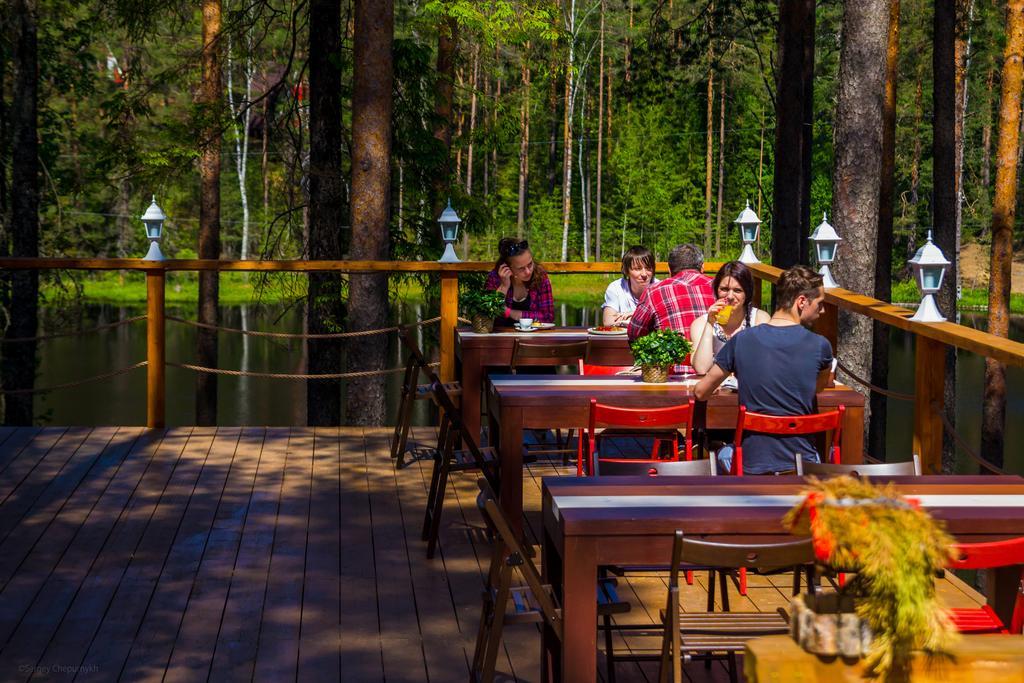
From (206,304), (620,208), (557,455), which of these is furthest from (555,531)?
(620,208)

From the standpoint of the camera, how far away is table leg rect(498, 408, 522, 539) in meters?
5.70

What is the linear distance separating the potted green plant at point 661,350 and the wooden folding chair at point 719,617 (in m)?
1.97

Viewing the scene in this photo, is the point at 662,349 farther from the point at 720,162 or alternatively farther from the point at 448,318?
the point at 720,162

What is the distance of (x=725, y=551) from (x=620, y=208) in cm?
4571

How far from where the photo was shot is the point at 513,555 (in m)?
3.66

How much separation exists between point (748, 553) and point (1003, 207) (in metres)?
16.9

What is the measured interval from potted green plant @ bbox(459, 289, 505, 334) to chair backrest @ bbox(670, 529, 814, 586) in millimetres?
4138

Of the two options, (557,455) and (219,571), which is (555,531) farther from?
(557,455)

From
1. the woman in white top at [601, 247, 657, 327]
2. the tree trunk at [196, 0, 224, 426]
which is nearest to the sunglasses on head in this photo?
the woman in white top at [601, 247, 657, 327]

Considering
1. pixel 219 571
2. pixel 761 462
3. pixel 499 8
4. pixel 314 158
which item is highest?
pixel 499 8

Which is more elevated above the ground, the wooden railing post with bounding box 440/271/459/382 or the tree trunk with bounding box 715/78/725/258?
the tree trunk with bounding box 715/78/725/258

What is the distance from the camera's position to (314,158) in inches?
526

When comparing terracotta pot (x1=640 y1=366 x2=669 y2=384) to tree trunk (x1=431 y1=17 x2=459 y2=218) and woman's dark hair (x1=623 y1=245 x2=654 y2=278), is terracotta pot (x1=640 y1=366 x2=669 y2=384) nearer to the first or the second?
woman's dark hair (x1=623 y1=245 x2=654 y2=278)

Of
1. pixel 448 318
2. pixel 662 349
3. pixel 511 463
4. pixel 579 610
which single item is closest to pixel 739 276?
pixel 662 349
